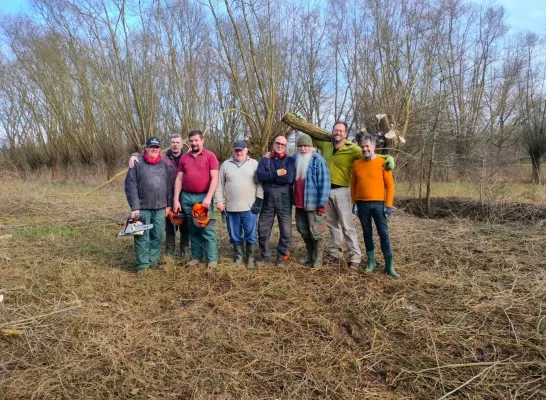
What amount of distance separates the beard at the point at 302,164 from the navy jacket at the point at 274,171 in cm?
7

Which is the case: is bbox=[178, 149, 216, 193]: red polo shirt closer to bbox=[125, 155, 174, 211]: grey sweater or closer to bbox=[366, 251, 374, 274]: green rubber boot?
bbox=[125, 155, 174, 211]: grey sweater

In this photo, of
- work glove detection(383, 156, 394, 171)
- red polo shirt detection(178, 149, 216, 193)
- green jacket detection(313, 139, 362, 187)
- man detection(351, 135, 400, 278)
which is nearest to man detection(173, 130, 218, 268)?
red polo shirt detection(178, 149, 216, 193)

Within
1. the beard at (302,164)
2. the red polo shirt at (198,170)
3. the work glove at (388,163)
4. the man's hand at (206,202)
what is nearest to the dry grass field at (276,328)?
the man's hand at (206,202)

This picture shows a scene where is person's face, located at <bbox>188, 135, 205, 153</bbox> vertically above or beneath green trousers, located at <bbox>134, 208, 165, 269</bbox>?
above

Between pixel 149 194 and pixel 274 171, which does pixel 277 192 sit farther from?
pixel 149 194

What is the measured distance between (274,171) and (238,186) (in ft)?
1.63

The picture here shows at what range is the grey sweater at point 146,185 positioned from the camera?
473 centimetres

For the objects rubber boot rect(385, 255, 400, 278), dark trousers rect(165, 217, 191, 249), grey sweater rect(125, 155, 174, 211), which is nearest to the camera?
rubber boot rect(385, 255, 400, 278)

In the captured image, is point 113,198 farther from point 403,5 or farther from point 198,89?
point 403,5

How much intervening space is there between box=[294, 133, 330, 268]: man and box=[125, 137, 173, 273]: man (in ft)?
5.60

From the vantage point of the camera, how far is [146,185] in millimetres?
4797

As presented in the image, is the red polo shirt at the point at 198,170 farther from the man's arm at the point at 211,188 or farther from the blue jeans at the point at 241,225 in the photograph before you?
the blue jeans at the point at 241,225

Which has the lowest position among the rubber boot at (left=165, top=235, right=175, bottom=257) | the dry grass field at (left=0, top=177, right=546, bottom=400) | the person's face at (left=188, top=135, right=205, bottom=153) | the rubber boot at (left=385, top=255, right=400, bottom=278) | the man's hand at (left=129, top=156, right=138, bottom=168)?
the dry grass field at (left=0, top=177, right=546, bottom=400)

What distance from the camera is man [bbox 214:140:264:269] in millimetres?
4887
